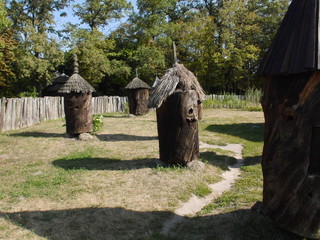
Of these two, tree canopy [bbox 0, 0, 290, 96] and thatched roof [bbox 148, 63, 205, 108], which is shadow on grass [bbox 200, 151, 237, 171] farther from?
tree canopy [bbox 0, 0, 290, 96]

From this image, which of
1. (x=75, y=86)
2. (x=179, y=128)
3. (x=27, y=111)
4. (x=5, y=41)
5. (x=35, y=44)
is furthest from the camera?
(x=35, y=44)

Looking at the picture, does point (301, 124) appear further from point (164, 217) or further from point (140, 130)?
point (140, 130)

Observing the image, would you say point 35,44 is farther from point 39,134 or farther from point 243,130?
point 243,130

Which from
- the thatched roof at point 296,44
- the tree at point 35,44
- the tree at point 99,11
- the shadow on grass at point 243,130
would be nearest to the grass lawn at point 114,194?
the shadow on grass at point 243,130

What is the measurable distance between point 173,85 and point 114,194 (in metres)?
2.78

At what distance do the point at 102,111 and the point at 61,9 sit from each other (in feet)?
47.5

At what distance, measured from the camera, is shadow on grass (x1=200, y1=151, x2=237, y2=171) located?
7330 mm

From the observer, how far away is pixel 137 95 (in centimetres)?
1883

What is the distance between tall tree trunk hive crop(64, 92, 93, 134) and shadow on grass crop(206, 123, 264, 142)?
5.42 meters

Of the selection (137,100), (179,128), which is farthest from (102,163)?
(137,100)

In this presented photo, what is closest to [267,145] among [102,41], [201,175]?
[201,175]

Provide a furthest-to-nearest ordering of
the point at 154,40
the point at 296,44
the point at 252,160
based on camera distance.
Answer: the point at 154,40 < the point at 252,160 < the point at 296,44

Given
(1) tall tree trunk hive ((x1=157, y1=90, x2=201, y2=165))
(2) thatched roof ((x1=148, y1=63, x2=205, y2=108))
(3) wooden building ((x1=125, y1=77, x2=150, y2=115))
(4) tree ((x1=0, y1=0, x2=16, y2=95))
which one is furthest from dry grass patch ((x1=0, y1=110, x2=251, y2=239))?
(3) wooden building ((x1=125, y1=77, x2=150, y2=115))

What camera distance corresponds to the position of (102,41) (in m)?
29.5
